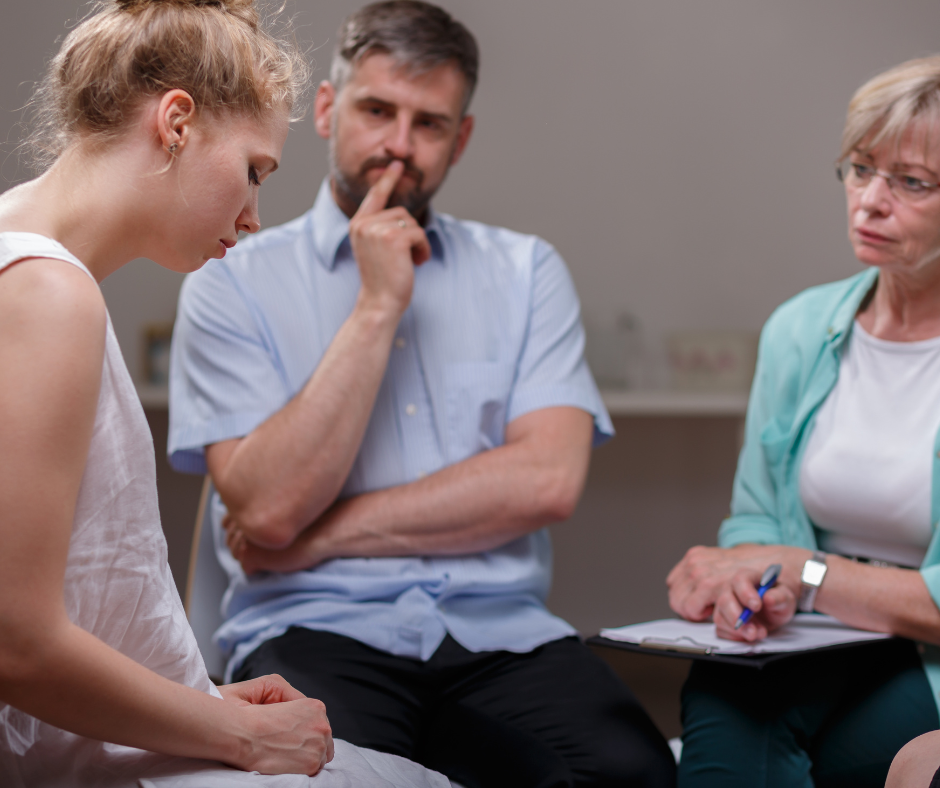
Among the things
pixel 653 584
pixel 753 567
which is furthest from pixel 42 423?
pixel 653 584

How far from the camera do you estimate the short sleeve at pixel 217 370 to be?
139 cm

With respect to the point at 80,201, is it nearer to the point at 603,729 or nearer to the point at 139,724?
the point at 139,724

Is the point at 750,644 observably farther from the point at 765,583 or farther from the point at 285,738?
the point at 285,738

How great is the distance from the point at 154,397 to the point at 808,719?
78.4 inches

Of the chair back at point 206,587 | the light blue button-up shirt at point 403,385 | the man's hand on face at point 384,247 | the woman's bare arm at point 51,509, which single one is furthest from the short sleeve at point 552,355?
the woman's bare arm at point 51,509

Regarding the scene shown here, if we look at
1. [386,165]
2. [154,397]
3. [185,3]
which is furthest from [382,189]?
[154,397]

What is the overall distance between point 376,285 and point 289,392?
24 centimetres

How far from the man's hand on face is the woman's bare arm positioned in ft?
2.52

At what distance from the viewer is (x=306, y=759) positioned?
30.6 inches

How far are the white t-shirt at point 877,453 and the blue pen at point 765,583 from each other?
0.61 ft

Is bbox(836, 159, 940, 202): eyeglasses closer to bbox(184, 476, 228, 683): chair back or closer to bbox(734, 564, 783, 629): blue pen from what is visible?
bbox(734, 564, 783, 629): blue pen

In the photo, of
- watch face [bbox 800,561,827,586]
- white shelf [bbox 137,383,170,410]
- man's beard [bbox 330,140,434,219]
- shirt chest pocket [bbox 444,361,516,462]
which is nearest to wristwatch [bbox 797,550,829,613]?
watch face [bbox 800,561,827,586]

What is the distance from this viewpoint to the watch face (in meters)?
1.26

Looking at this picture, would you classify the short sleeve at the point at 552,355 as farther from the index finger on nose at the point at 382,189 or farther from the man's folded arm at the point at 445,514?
the index finger on nose at the point at 382,189
